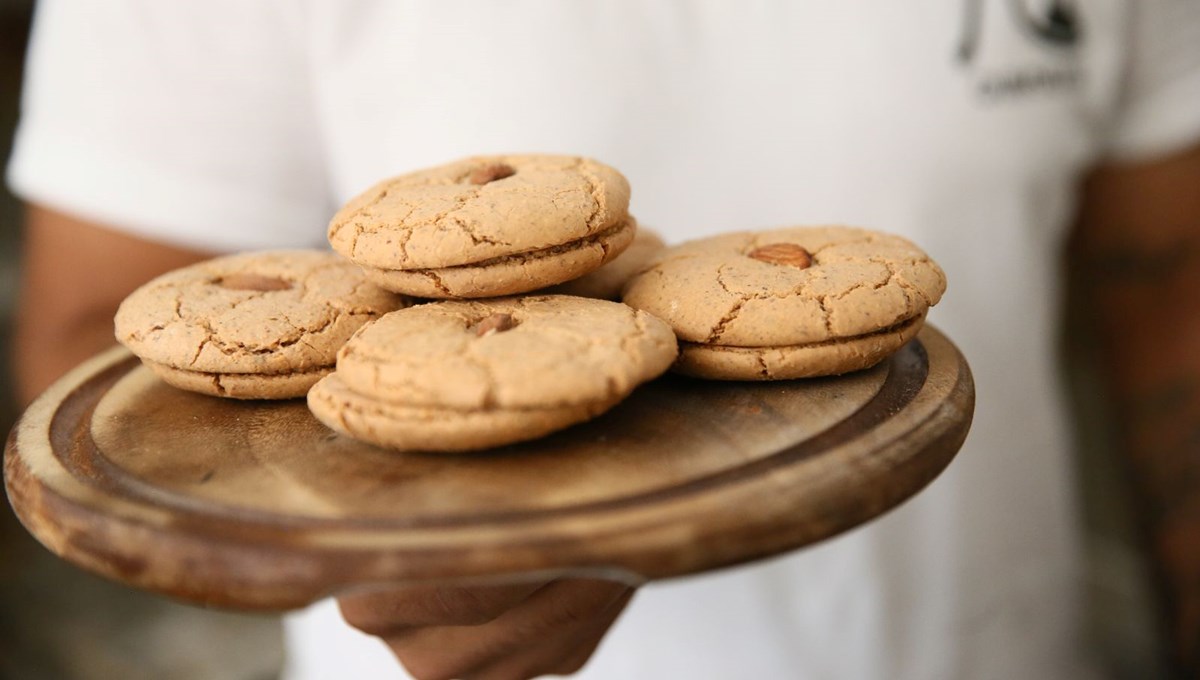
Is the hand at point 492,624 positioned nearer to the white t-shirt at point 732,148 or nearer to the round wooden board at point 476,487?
the round wooden board at point 476,487

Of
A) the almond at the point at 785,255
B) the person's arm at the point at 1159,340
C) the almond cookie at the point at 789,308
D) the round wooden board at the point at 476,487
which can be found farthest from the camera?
the person's arm at the point at 1159,340

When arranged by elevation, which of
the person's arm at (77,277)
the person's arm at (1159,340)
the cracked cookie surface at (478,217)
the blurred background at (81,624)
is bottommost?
the blurred background at (81,624)

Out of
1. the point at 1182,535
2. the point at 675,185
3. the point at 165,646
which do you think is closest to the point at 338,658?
the point at 675,185

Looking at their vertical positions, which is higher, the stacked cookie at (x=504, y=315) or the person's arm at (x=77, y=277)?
the stacked cookie at (x=504, y=315)

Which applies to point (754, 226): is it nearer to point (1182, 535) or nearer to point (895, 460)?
point (895, 460)

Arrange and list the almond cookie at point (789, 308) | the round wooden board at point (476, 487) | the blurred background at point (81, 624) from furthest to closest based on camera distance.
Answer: the blurred background at point (81, 624) < the almond cookie at point (789, 308) < the round wooden board at point (476, 487)

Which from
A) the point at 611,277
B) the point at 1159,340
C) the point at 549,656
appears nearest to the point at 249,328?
the point at 611,277

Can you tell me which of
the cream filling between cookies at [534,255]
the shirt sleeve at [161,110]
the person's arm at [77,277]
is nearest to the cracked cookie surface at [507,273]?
the cream filling between cookies at [534,255]
